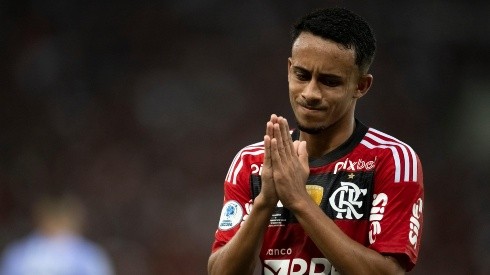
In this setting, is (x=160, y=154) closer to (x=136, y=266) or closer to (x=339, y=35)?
(x=136, y=266)

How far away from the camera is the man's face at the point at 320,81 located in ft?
9.02

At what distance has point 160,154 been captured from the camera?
7883 mm

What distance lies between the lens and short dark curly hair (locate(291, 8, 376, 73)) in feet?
9.16

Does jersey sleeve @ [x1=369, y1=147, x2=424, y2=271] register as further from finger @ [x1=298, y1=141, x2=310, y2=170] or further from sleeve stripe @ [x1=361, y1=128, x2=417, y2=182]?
finger @ [x1=298, y1=141, x2=310, y2=170]

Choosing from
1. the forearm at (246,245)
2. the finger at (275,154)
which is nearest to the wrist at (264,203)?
the forearm at (246,245)

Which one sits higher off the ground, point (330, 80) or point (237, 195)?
point (330, 80)

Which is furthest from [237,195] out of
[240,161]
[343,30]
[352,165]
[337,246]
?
[343,30]

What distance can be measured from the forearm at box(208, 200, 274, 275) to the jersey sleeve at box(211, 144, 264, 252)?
165 millimetres

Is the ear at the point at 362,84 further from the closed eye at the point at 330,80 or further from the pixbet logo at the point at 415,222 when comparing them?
the pixbet logo at the point at 415,222

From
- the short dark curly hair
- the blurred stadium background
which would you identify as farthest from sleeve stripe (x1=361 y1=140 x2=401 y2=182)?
the blurred stadium background

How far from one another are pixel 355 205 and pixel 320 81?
429mm

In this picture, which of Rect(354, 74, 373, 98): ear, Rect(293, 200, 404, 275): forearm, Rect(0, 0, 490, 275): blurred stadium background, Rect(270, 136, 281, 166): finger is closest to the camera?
Rect(293, 200, 404, 275): forearm

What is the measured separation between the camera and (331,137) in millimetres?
2938

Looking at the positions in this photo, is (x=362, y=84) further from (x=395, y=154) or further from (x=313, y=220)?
(x=313, y=220)
